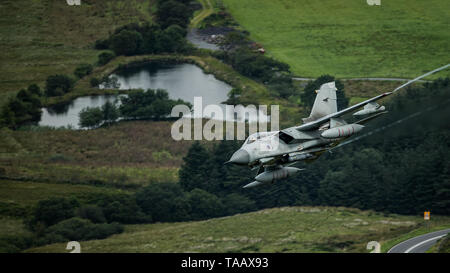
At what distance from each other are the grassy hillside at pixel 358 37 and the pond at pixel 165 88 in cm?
1743

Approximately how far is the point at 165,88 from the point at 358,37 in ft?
154

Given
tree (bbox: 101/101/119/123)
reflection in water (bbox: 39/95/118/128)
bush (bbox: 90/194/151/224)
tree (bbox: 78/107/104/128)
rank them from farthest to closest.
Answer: reflection in water (bbox: 39/95/118/128) → tree (bbox: 101/101/119/123) → tree (bbox: 78/107/104/128) → bush (bbox: 90/194/151/224)

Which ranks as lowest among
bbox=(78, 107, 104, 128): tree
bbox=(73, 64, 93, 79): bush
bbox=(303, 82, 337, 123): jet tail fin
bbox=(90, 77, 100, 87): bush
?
bbox=(303, 82, 337, 123): jet tail fin

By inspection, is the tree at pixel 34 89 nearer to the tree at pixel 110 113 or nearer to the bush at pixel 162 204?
the tree at pixel 110 113

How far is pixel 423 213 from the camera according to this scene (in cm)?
14062

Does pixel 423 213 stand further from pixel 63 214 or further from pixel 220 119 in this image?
pixel 63 214

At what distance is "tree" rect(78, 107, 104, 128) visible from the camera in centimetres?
17162

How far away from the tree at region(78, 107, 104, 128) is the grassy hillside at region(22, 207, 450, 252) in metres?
39.0

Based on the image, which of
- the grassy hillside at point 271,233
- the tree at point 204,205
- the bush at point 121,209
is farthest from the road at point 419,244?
the bush at point 121,209

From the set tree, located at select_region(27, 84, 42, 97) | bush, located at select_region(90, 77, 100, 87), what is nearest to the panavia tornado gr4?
tree, located at select_region(27, 84, 42, 97)

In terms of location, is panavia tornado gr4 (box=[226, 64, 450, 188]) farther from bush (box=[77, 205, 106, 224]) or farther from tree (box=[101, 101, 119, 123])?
tree (box=[101, 101, 119, 123])

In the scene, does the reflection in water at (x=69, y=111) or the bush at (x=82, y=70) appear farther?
the bush at (x=82, y=70)

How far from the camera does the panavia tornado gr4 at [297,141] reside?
243 feet

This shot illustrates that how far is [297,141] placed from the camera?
251ft
